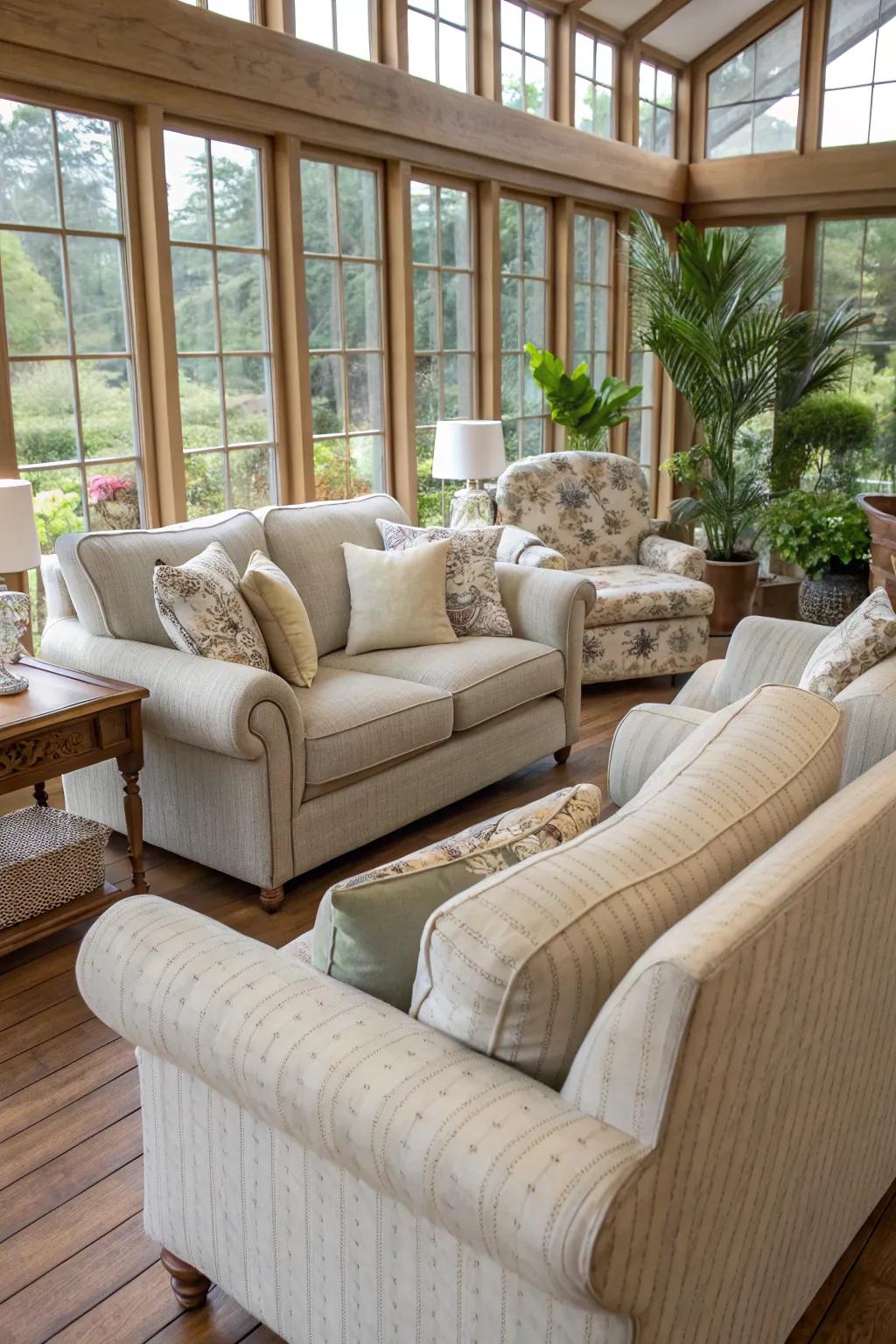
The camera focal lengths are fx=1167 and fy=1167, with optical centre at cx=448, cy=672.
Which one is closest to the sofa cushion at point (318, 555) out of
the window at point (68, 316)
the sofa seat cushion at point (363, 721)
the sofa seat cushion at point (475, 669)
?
the sofa seat cushion at point (475, 669)

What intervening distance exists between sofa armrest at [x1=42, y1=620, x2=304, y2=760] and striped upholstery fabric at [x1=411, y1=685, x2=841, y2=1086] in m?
1.53

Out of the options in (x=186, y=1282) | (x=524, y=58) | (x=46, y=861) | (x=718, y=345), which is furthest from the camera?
(x=718, y=345)

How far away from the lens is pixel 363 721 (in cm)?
321

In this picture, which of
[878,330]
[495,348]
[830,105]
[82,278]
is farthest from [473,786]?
[830,105]

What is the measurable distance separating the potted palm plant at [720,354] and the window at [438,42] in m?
1.49

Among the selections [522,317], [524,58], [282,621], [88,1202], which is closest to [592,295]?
[522,317]

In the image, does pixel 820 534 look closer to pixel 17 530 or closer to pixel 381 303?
pixel 381 303

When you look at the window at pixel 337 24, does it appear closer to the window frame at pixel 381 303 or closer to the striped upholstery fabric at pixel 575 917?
the window frame at pixel 381 303

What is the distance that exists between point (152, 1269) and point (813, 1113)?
1094 mm

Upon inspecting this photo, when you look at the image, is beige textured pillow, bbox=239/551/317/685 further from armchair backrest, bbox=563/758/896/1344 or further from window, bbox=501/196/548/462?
window, bbox=501/196/548/462

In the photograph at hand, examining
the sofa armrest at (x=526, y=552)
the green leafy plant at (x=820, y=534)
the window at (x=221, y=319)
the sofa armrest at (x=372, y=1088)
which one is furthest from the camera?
the green leafy plant at (x=820, y=534)

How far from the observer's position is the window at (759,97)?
6.71 metres

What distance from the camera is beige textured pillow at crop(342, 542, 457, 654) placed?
3830mm

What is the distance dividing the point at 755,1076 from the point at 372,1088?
43 cm
